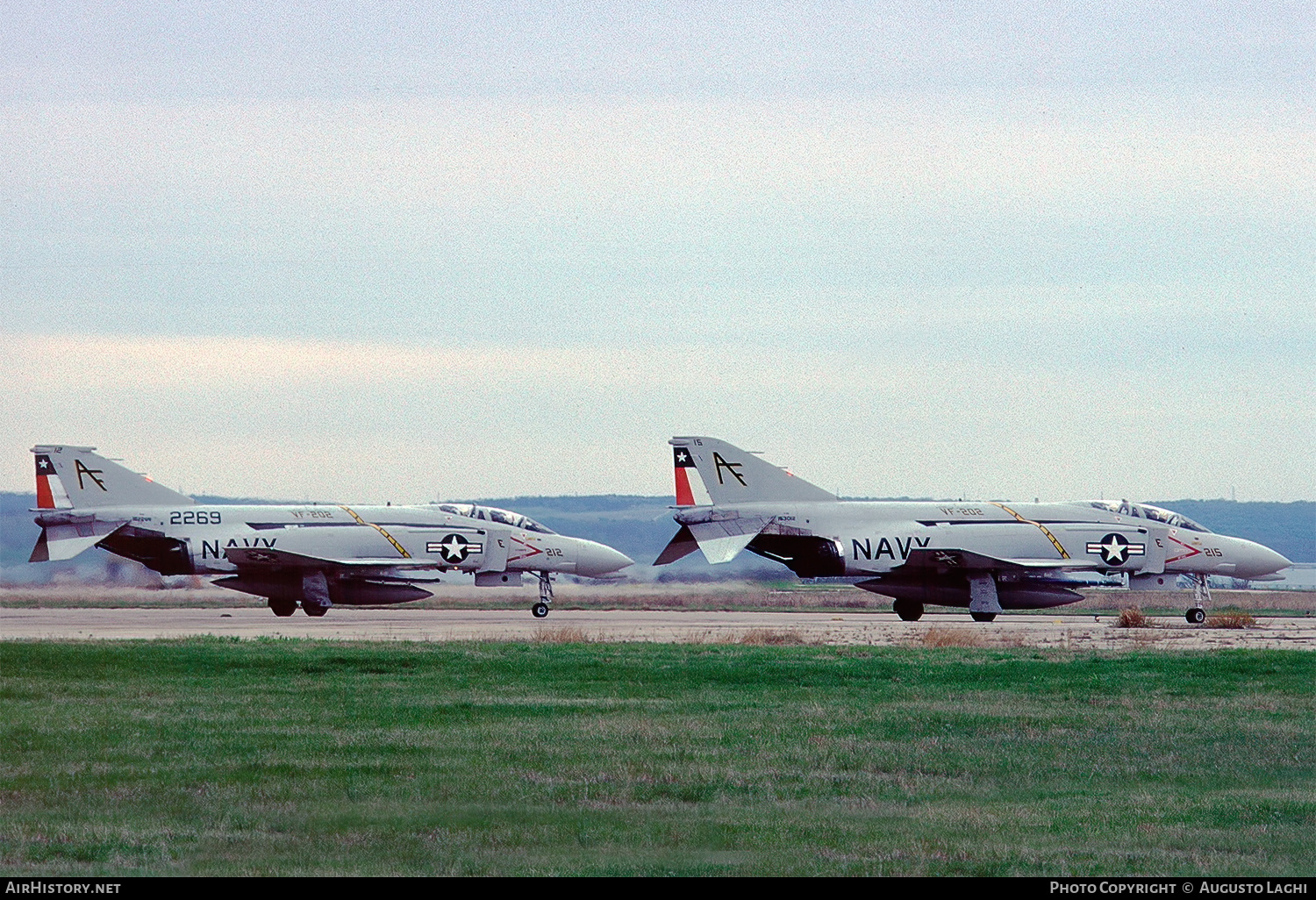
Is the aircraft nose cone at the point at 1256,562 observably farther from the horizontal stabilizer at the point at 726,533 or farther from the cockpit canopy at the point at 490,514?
the cockpit canopy at the point at 490,514

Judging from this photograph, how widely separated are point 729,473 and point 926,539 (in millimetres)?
5482

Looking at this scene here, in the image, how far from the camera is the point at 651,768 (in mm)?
12930

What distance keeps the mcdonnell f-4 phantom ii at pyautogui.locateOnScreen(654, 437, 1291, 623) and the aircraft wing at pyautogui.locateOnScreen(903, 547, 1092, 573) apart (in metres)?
0.04

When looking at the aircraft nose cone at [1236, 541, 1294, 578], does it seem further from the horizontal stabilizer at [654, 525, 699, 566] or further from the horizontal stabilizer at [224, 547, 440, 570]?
the horizontal stabilizer at [224, 547, 440, 570]

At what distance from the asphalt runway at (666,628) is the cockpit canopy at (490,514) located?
2.60 m

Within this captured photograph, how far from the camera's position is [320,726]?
613 inches

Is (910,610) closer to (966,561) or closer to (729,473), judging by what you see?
(966,561)

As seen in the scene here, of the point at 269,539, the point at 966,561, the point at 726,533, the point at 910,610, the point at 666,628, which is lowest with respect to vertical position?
the point at 666,628

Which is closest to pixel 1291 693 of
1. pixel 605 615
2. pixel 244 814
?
pixel 244 814

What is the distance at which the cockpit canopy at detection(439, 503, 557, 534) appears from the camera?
42.9 m

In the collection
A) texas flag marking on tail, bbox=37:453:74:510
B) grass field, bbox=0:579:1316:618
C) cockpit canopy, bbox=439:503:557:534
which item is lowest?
grass field, bbox=0:579:1316:618

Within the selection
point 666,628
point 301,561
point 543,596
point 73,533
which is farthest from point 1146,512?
point 73,533

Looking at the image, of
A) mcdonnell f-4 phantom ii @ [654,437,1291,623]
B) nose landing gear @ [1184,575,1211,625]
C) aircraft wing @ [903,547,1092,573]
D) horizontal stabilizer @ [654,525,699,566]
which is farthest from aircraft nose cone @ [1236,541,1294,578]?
horizontal stabilizer @ [654,525,699,566]
